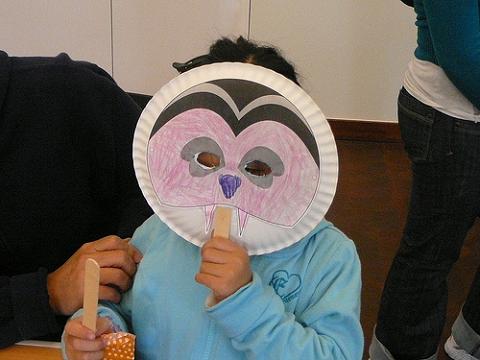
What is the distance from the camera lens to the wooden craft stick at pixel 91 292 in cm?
57

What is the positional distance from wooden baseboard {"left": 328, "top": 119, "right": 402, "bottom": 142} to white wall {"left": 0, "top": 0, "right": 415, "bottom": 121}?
8 centimetres

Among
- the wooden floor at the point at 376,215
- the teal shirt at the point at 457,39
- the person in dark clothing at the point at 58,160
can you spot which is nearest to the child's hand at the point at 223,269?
the person in dark clothing at the point at 58,160

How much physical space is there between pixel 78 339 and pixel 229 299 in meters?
0.16

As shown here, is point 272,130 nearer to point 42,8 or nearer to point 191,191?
point 191,191

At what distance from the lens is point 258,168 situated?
2.01 feet

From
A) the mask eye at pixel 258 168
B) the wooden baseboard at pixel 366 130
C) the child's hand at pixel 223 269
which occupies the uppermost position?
the mask eye at pixel 258 168

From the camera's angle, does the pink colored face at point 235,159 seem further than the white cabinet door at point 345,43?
No

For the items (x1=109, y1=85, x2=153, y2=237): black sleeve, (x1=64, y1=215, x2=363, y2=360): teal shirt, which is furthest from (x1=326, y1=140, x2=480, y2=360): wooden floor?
(x1=64, y1=215, x2=363, y2=360): teal shirt

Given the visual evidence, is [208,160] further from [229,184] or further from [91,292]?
[91,292]

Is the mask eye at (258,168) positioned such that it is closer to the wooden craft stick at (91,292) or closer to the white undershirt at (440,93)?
the wooden craft stick at (91,292)

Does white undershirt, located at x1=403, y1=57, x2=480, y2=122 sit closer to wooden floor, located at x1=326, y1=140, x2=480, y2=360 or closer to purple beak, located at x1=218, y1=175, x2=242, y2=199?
purple beak, located at x1=218, y1=175, x2=242, y2=199

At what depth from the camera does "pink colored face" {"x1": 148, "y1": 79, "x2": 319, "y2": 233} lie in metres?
0.59

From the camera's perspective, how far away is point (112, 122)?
2.89 feet

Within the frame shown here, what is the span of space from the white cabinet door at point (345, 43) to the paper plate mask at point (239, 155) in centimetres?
205
